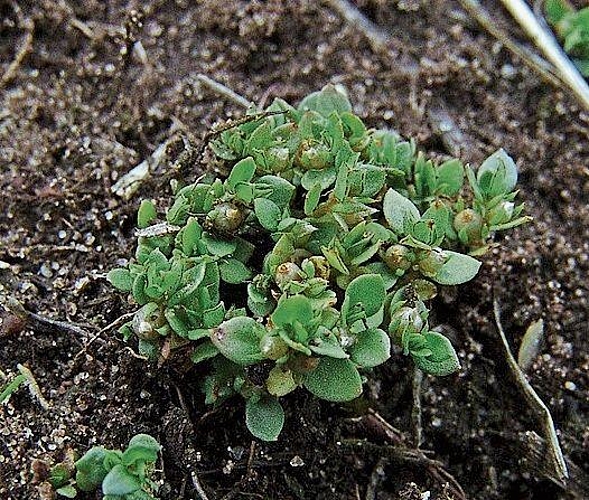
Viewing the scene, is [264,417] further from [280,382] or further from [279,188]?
[279,188]

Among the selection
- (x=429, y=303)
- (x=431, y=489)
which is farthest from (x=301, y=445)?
(x=429, y=303)

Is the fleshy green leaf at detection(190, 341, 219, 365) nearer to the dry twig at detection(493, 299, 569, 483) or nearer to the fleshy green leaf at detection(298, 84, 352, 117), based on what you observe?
the fleshy green leaf at detection(298, 84, 352, 117)

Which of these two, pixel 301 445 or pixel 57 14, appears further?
pixel 57 14

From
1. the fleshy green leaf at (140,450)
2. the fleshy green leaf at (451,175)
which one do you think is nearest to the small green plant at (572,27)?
the fleshy green leaf at (451,175)

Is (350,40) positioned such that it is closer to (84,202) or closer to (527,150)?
(527,150)

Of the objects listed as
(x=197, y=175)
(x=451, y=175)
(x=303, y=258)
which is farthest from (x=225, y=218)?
(x=451, y=175)

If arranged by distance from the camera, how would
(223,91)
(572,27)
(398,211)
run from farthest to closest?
(572,27) → (223,91) → (398,211)

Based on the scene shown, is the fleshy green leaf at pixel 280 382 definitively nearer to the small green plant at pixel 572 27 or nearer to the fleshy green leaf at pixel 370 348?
the fleshy green leaf at pixel 370 348
